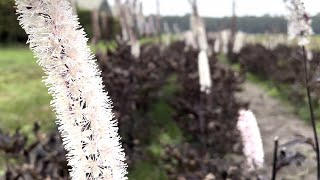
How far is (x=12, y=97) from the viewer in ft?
38.1

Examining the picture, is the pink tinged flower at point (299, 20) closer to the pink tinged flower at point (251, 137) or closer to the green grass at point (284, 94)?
the pink tinged flower at point (251, 137)

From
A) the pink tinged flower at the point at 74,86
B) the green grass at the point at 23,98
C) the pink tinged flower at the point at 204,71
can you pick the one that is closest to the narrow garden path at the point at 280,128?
the pink tinged flower at the point at 204,71

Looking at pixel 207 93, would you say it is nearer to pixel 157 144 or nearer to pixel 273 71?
pixel 157 144

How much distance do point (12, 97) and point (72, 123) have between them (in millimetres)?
10399

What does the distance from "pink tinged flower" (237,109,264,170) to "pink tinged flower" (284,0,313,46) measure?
59 centimetres

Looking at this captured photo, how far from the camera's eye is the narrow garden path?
5598mm

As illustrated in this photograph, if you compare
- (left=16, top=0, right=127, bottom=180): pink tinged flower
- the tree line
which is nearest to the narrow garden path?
the tree line

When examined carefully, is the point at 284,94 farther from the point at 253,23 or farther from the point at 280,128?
the point at 280,128

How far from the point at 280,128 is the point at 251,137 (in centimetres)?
507

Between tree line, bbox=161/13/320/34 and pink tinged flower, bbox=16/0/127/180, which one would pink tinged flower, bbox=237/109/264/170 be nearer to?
pink tinged flower, bbox=16/0/127/180

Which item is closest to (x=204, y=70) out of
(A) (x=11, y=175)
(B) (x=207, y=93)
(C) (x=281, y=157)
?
(B) (x=207, y=93)

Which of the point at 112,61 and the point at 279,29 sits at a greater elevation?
the point at 112,61

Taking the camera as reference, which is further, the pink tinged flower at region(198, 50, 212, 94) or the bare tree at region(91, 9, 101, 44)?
the bare tree at region(91, 9, 101, 44)

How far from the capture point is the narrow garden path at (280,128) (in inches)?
220
